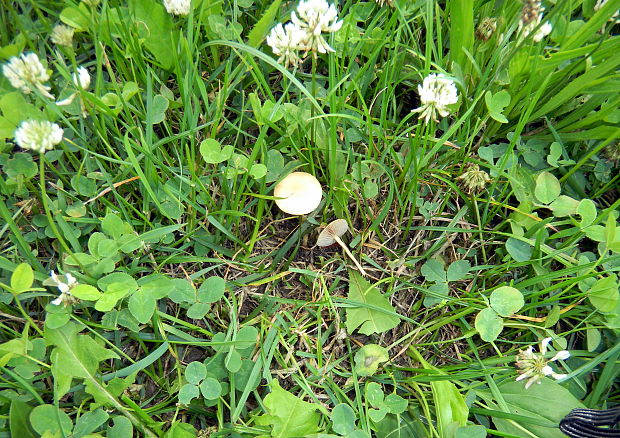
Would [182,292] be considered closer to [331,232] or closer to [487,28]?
[331,232]

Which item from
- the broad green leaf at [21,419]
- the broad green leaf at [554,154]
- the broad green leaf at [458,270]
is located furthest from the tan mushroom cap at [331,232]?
the broad green leaf at [21,419]

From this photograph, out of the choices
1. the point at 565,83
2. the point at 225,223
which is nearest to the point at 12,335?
the point at 225,223

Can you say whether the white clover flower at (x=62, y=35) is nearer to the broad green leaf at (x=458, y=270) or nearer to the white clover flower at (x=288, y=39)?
the white clover flower at (x=288, y=39)

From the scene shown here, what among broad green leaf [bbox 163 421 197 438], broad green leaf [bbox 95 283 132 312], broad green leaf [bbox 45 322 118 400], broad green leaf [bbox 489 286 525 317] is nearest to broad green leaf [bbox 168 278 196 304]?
broad green leaf [bbox 95 283 132 312]

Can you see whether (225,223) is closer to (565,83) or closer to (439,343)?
(439,343)

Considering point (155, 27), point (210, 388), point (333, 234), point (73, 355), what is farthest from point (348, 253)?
point (155, 27)

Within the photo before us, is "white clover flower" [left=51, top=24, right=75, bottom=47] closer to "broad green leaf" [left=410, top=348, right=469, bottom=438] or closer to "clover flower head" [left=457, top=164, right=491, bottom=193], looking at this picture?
"clover flower head" [left=457, top=164, right=491, bottom=193]
